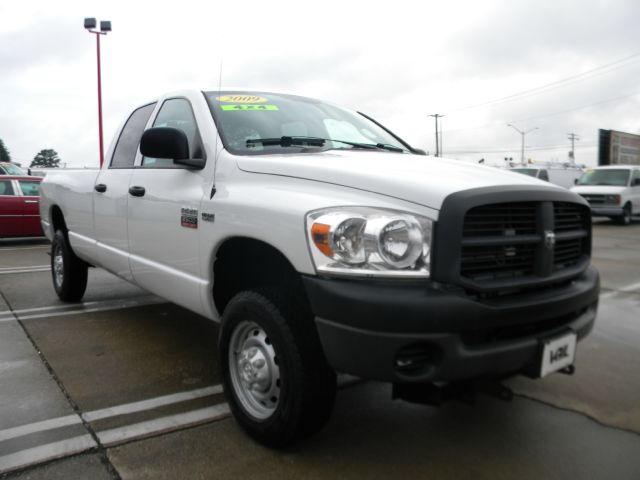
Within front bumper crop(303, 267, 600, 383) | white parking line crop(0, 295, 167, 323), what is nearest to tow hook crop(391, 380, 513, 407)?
front bumper crop(303, 267, 600, 383)

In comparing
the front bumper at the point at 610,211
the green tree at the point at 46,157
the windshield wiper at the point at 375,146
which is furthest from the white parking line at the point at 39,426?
the green tree at the point at 46,157

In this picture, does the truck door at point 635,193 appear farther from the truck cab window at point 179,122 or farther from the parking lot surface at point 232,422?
the truck cab window at point 179,122

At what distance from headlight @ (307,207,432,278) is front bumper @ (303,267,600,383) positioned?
0.22ft

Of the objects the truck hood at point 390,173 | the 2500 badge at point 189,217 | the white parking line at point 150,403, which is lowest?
the white parking line at point 150,403

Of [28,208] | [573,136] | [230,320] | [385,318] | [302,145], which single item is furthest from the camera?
[573,136]

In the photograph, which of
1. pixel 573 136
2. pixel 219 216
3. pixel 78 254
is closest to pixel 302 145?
pixel 219 216

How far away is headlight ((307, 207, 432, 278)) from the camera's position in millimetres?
2221

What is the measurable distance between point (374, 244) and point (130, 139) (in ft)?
9.74

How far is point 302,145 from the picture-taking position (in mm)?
3328

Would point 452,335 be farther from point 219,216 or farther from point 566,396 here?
point 566,396

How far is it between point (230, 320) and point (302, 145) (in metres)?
1.15

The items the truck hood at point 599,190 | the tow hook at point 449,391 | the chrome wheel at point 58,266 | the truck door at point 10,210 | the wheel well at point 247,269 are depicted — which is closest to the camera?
the tow hook at point 449,391

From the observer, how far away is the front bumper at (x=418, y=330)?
2.13 metres

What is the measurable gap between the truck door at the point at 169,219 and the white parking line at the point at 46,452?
0.92m
